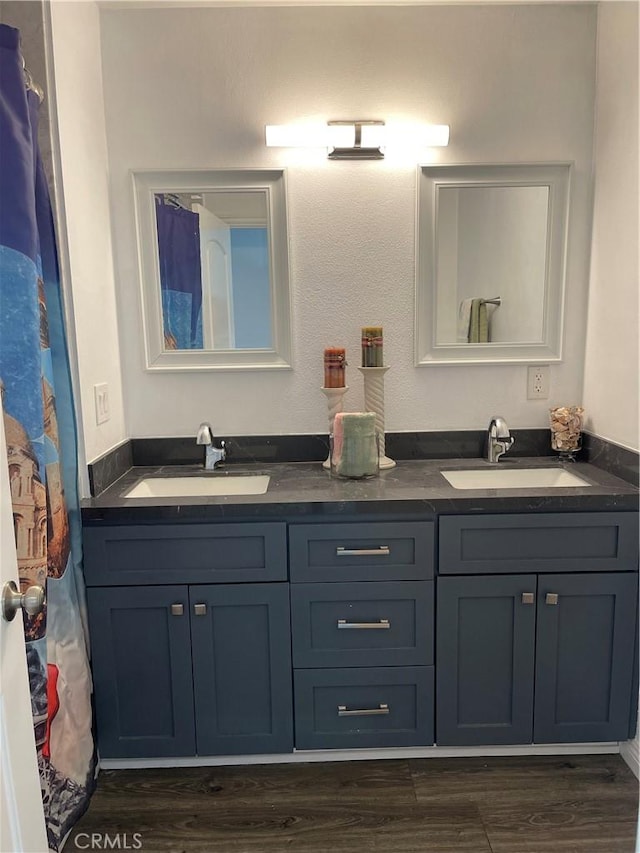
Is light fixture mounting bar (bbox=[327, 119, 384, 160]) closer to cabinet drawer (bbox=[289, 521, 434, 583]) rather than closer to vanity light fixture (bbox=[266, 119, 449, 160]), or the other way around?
vanity light fixture (bbox=[266, 119, 449, 160])

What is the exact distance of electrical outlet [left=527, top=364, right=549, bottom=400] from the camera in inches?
89.7

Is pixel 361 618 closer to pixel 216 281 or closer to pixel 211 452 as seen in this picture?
pixel 211 452

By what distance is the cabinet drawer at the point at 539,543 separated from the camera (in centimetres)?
181

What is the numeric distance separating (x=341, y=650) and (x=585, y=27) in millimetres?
2203

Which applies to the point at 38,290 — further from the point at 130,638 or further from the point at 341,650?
the point at 341,650

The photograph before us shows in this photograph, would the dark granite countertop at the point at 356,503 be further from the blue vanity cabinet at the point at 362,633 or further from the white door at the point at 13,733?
the white door at the point at 13,733

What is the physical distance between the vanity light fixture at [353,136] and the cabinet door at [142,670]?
4.94 ft

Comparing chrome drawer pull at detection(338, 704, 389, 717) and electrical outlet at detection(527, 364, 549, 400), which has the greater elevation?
electrical outlet at detection(527, 364, 549, 400)

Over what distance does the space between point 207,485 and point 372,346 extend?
748 millimetres

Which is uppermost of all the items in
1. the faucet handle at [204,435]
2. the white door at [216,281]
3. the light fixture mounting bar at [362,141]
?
the light fixture mounting bar at [362,141]

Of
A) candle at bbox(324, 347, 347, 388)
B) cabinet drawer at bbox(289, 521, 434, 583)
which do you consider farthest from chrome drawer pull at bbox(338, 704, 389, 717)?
candle at bbox(324, 347, 347, 388)

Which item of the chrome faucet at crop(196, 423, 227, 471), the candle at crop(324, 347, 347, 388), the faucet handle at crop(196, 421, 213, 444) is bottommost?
the chrome faucet at crop(196, 423, 227, 471)

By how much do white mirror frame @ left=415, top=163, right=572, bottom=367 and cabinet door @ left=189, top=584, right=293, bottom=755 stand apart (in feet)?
3.42

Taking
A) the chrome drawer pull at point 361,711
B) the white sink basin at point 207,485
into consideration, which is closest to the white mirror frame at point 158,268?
the white sink basin at point 207,485
